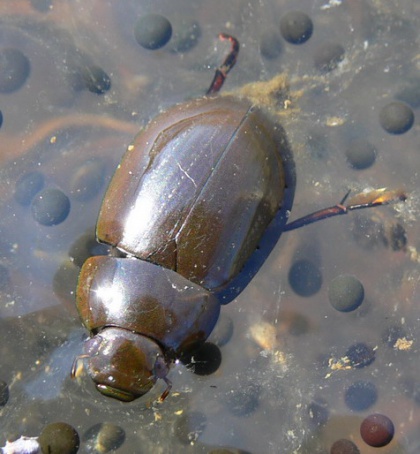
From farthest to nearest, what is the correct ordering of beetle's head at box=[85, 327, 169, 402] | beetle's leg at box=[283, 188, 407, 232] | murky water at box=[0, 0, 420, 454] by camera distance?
beetle's leg at box=[283, 188, 407, 232], murky water at box=[0, 0, 420, 454], beetle's head at box=[85, 327, 169, 402]

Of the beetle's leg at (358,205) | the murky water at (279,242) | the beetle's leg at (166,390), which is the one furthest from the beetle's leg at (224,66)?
the beetle's leg at (166,390)

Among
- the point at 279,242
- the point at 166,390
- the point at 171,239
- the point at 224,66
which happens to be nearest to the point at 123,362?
the point at 166,390

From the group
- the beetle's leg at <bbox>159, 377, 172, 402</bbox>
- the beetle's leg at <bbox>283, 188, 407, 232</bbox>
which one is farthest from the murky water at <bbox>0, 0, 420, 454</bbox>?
the beetle's leg at <bbox>159, 377, 172, 402</bbox>

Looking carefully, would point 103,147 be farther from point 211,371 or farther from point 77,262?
point 211,371

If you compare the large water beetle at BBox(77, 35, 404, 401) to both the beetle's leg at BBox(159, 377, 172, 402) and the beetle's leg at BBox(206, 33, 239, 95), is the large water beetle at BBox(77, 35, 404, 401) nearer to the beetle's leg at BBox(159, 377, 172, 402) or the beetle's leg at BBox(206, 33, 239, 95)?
the beetle's leg at BBox(159, 377, 172, 402)

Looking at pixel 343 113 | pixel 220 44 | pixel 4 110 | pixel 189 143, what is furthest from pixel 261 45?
pixel 4 110

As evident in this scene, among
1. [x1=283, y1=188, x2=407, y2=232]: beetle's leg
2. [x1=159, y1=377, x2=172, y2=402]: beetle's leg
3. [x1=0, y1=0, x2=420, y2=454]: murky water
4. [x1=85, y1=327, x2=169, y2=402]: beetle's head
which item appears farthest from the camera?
[x1=283, y1=188, x2=407, y2=232]: beetle's leg

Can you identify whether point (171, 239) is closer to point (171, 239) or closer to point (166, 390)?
point (171, 239)
